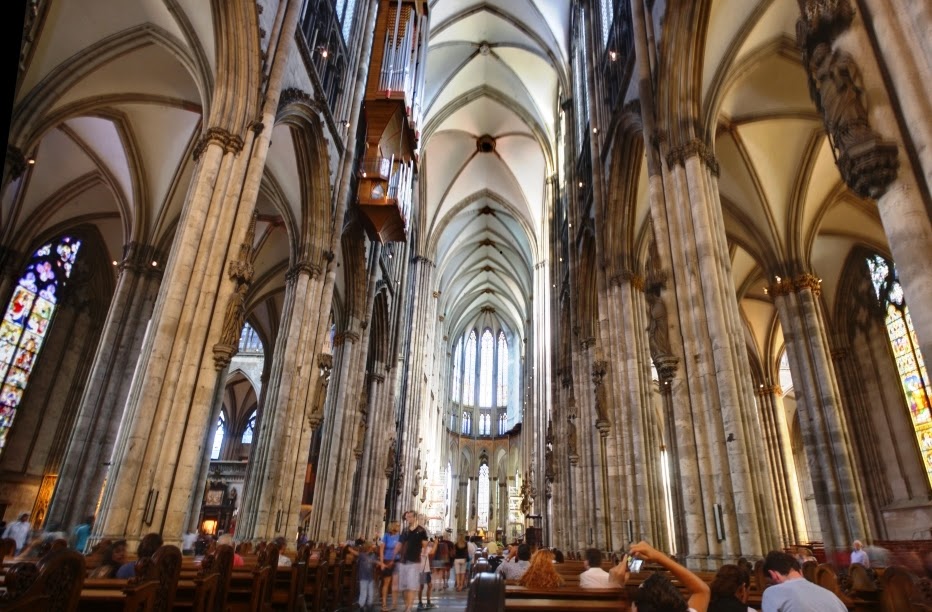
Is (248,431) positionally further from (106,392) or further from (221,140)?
(221,140)

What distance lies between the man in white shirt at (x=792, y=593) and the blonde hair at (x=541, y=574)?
5.68ft

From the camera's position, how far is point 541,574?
14.1ft

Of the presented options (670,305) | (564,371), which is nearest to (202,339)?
(670,305)

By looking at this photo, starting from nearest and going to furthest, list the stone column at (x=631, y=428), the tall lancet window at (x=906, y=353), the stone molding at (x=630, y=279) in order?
the stone column at (x=631, y=428) < the stone molding at (x=630, y=279) < the tall lancet window at (x=906, y=353)

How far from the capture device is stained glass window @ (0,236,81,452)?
615 inches

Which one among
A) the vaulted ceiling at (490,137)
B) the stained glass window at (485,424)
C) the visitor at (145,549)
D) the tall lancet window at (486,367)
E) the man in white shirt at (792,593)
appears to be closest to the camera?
the man in white shirt at (792,593)

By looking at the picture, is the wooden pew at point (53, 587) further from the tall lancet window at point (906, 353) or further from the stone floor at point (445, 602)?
the tall lancet window at point (906, 353)

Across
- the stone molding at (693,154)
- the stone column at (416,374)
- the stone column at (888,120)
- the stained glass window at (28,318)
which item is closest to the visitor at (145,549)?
the stone column at (888,120)

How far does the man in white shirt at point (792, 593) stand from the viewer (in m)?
2.73

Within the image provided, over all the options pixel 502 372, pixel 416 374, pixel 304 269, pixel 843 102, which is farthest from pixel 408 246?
pixel 502 372

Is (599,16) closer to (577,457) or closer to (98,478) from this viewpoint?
(577,457)

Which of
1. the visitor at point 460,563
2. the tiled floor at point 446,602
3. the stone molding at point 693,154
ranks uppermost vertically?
the stone molding at point 693,154

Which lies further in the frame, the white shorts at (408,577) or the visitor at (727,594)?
the white shorts at (408,577)

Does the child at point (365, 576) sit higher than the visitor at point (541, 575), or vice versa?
the visitor at point (541, 575)
